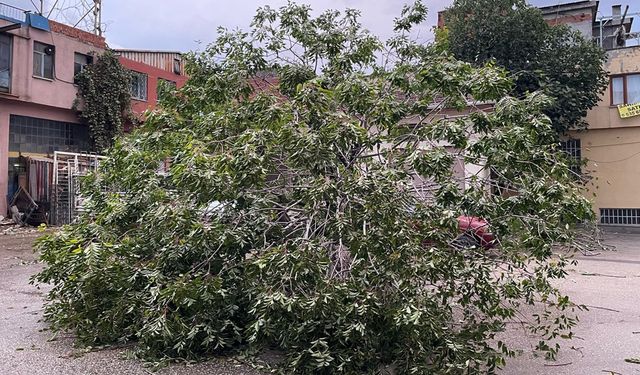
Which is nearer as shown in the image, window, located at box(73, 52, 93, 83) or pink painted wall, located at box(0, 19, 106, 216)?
pink painted wall, located at box(0, 19, 106, 216)

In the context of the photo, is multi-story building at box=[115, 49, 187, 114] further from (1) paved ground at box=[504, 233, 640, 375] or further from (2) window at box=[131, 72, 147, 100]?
(1) paved ground at box=[504, 233, 640, 375]

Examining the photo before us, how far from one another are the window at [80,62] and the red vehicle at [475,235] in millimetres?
21282

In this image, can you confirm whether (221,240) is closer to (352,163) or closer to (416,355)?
(352,163)

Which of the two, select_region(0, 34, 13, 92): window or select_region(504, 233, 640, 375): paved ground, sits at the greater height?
select_region(0, 34, 13, 92): window

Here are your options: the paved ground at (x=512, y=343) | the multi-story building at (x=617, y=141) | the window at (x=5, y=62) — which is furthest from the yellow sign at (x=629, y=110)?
the window at (x=5, y=62)

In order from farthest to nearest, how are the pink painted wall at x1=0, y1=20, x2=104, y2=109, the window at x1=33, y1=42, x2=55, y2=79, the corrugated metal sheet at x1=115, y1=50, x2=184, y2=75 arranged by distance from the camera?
the corrugated metal sheet at x1=115, y1=50, x2=184, y2=75 → the window at x1=33, y1=42, x2=55, y2=79 → the pink painted wall at x1=0, y1=20, x2=104, y2=109

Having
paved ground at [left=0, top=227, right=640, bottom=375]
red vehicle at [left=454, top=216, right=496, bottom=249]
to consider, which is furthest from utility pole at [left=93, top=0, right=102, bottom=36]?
red vehicle at [left=454, top=216, right=496, bottom=249]

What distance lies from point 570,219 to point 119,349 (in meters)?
4.55

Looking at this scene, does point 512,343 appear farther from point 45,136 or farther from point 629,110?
point 45,136

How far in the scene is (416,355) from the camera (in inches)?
167

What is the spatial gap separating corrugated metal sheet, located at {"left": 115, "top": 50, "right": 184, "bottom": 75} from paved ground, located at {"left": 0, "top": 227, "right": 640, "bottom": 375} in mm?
20085

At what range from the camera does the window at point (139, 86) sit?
24.6 meters

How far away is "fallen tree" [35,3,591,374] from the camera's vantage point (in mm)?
4258

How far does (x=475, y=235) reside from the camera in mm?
5301
